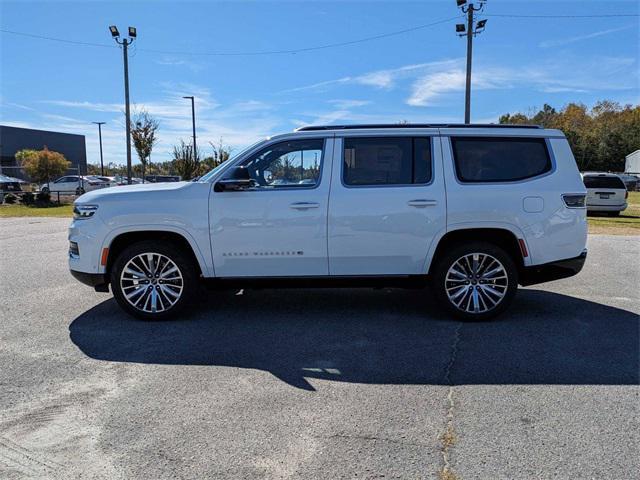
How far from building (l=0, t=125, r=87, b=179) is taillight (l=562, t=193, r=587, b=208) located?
153 feet

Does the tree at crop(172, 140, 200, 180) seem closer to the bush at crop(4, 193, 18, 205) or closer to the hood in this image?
the bush at crop(4, 193, 18, 205)

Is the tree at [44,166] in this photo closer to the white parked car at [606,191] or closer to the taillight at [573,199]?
the white parked car at [606,191]

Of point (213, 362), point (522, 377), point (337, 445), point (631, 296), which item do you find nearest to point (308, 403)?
point (337, 445)

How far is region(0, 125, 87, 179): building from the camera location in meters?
49.7

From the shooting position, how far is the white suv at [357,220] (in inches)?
201

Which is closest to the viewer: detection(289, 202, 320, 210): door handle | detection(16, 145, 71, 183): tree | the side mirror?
the side mirror

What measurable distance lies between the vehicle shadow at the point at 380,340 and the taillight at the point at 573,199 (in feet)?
4.15

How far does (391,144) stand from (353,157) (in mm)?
437

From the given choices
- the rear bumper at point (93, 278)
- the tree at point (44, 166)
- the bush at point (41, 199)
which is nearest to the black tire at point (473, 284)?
the rear bumper at point (93, 278)

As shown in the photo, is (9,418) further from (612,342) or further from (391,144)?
(612,342)

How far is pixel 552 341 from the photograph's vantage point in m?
4.72

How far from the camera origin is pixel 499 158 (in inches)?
208

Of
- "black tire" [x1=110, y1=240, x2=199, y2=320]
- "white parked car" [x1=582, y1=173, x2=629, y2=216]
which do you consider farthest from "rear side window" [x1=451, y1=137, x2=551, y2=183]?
"white parked car" [x1=582, y1=173, x2=629, y2=216]

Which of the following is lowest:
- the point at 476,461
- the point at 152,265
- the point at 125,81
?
the point at 476,461
